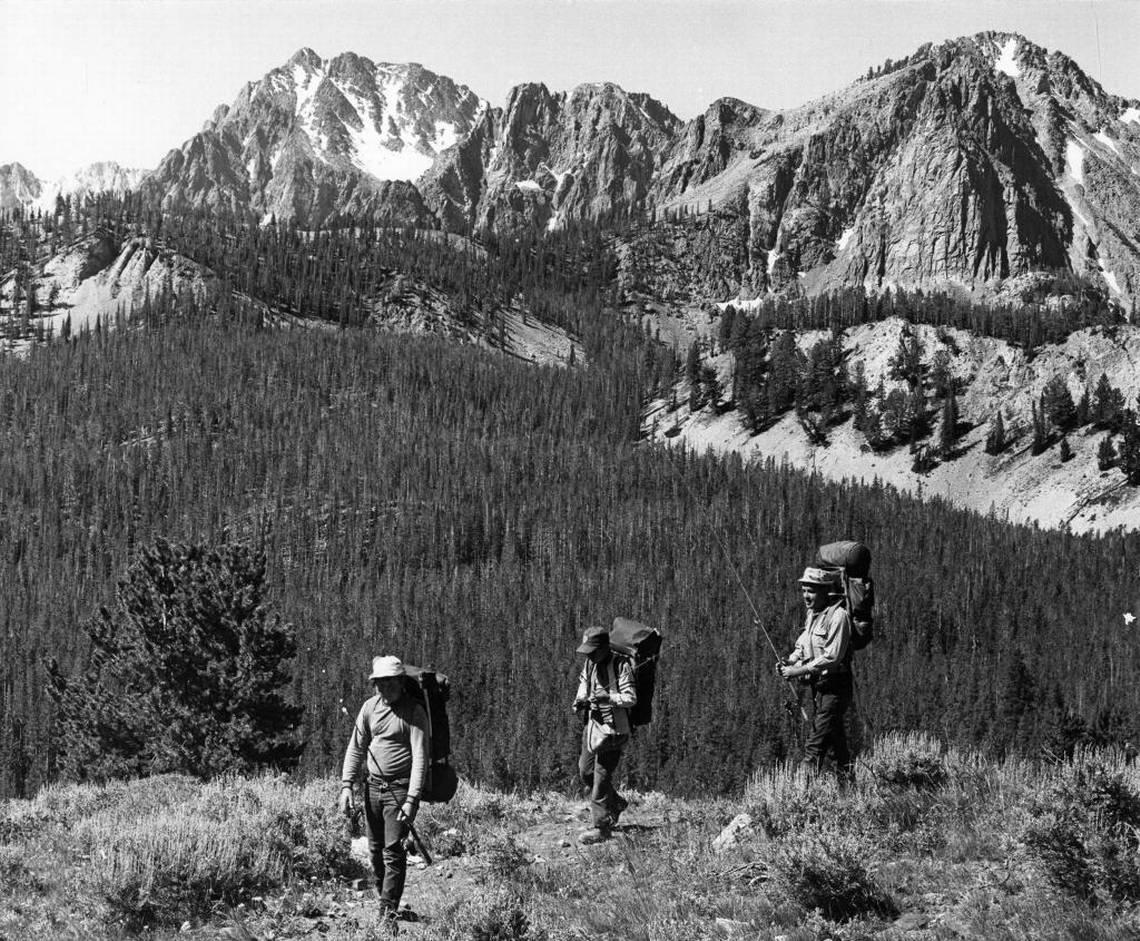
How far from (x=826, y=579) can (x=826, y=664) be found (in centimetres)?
98

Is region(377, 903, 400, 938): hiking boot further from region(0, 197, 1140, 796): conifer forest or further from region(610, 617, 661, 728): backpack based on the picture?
region(0, 197, 1140, 796): conifer forest

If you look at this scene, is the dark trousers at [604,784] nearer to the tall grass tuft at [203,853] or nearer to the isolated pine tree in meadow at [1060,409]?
the tall grass tuft at [203,853]

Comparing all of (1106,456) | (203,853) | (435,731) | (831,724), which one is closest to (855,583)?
(831,724)

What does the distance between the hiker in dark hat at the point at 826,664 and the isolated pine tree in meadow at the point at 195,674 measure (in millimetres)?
30402

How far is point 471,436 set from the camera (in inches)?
6585

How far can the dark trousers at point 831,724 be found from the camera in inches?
543

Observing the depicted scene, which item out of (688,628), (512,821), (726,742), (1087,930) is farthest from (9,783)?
(1087,930)

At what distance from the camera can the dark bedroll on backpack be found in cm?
1183

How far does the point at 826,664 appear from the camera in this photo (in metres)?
13.6

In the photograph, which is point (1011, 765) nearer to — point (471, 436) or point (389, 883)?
point (389, 883)

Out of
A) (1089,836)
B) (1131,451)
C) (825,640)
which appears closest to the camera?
(1089,836)

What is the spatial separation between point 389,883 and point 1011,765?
759 centimetres

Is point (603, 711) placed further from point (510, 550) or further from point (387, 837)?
point (510, 550)

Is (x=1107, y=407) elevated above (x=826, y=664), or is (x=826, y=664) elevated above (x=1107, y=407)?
(x=1107, y=407)
